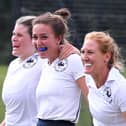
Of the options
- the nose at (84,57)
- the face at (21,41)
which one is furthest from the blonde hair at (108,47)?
the face at (21,41)

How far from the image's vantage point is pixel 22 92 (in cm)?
716

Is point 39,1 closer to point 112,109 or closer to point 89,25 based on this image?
point 89,25

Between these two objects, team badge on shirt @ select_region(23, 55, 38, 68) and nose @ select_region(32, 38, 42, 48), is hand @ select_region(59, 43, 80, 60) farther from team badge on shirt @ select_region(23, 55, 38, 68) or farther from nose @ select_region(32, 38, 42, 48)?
team badge on shirt @ select_region(23, 55, 38, 68)

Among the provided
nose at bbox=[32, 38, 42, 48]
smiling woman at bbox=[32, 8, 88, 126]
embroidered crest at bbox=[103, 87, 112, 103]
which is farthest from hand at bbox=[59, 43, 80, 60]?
embroidered crest at bbox=[103, 87, 112, 103]

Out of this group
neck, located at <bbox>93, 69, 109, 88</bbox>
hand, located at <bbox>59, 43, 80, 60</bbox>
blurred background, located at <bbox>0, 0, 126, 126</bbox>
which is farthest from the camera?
blurred background, located at <bbox>0, 0, 126, 126</bbox>

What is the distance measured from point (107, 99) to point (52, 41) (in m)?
0.80

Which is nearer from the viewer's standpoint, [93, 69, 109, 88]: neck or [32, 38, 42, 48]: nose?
[93, 69, 109, 88]: neck

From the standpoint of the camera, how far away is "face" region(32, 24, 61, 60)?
269 inches

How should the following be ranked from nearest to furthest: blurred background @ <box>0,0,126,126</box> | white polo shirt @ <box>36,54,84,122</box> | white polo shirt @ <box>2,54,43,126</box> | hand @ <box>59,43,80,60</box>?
white polo shirt @ <box>36,54,84,122</box>
hand @ <box>59,43,80,60</box>
white polo shirt @ <box>2,54,43,126</box>
blurred background @ <box>0,0,126,126</box>

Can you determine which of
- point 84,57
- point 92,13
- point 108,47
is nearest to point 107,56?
point 108,47

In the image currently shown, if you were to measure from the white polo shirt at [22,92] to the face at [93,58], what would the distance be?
33.4 inches

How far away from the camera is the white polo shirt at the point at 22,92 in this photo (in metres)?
7.16

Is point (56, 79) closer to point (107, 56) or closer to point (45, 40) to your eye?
point (45, 40)

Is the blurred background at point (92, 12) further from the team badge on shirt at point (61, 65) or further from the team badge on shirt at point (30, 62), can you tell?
the team badge on shirt at point (61, 65)
